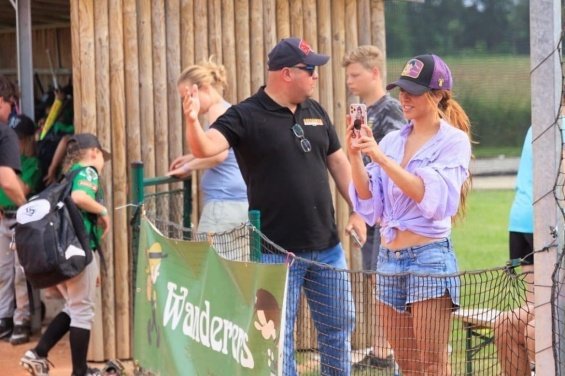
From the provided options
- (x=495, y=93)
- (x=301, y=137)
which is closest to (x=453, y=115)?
(x=301, y=137)

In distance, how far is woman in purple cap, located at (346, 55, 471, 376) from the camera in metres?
5.05

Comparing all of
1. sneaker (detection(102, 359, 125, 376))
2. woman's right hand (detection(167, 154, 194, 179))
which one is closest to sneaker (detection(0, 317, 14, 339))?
sneaker (detection(102, 359, 125, 376))

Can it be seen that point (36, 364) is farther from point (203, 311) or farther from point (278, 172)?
point (278, 172)

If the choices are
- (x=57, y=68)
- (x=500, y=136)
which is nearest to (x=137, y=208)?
(x=57, y=68)

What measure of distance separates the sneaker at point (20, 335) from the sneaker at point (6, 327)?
19 cm

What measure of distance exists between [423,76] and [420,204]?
58 cm

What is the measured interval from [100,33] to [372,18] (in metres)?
2.19

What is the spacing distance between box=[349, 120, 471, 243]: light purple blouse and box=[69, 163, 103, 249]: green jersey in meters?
2.75

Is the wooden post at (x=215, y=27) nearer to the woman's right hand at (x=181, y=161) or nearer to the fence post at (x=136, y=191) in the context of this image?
the woman's right hand at (x=181, y=161)

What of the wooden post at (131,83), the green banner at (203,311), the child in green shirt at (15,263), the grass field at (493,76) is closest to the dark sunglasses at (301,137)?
the green banner at (203,311)

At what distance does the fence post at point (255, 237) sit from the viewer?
18.7 feet

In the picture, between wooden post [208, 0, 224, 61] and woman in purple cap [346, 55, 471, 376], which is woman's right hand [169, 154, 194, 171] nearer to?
wooden post [208, 0, 224, 61]

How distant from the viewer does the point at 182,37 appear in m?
8.45

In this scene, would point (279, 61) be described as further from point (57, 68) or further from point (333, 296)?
point (57, 68)
